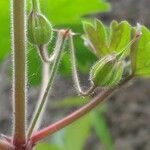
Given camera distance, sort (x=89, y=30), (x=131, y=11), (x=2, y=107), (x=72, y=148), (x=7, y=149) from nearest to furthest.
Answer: (x=7, y=149), (x=89, y=30), (x=72, y=148), (x=2, y=107), (x=131, y=11)

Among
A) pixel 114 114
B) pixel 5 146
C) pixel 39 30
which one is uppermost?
pixel 39 30

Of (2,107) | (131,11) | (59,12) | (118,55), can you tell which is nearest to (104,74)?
(118,55)

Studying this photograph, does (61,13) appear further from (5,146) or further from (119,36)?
(5,146)

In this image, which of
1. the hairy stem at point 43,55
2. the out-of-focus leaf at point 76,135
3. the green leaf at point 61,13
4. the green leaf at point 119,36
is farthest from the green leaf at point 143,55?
the out-of-focus leaf at point 76,135

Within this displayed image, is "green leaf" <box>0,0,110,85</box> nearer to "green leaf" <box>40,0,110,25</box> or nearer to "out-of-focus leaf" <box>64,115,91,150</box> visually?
"green leaf" <box>40,0,110,25</box>

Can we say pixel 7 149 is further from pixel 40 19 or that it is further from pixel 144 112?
pixel 144 112

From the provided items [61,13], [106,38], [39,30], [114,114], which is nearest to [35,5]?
[39,30]
